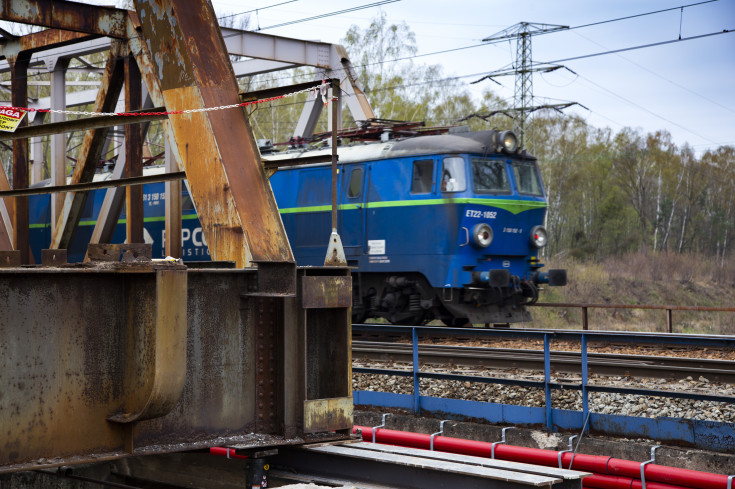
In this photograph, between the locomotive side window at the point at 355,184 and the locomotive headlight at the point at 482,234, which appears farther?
the locomotive side window at the point at 355,184

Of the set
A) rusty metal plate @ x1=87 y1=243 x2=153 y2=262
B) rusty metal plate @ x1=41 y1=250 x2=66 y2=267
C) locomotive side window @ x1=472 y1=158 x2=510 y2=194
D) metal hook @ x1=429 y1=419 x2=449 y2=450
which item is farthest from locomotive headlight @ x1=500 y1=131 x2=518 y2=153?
rusty metal plate @ x1=87 y1=243 x2=153 y2=262

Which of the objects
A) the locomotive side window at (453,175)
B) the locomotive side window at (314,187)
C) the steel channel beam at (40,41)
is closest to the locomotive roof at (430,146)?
the locomotive side window at (453,175)

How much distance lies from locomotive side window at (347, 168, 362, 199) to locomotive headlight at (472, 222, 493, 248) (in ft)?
7.72

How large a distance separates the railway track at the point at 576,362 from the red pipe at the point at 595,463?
7.85ft

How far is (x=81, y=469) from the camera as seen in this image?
7.29 m

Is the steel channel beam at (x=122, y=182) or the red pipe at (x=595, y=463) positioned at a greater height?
the steel channel beam at (x=122, y=182)

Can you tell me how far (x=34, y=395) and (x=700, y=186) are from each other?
5897 centimetres

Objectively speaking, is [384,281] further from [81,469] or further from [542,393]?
[81,469]

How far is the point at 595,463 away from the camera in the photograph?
22.6 ft

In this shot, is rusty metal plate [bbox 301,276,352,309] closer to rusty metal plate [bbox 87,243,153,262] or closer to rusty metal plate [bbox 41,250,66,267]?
rusty metal plate [bbox 87,243,153,262]

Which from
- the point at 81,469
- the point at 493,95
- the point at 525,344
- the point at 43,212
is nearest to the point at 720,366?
the point at 525,344

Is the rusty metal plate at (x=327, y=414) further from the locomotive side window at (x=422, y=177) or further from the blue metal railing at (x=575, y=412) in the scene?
the locomotive side window at (x=422, y=177)

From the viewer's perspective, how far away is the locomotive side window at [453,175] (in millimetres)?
15195

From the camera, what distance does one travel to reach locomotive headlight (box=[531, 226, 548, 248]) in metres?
16.4
